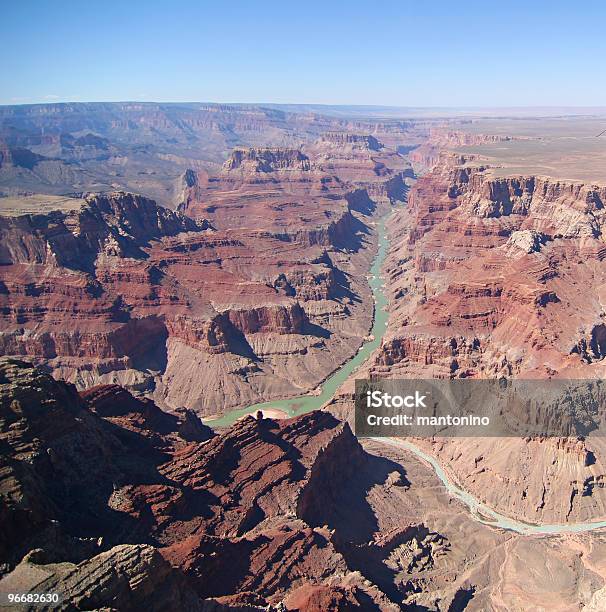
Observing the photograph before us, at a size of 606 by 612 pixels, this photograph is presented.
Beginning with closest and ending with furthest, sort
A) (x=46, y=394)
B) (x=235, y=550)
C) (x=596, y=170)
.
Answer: (x=235, y=550)
(x=46, y=394)
(x=596, y=170)

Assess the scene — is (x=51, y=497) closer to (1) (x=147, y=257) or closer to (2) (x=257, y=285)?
(2) (x=257, y=285)

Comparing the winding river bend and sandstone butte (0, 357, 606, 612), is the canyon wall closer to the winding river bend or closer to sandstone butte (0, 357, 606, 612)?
the winding river bend

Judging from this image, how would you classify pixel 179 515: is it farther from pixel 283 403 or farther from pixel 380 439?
pixel 283 403

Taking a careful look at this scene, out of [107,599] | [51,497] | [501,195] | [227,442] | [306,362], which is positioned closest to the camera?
[107,599]

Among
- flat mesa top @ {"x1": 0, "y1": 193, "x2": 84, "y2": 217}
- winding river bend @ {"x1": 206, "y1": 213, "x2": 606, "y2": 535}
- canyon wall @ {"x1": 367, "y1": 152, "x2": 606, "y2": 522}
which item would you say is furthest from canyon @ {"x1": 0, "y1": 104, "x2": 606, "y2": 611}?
flat mesa top @ {"x1": 0, "y1": 193, "x2": 84, "y2": 217}

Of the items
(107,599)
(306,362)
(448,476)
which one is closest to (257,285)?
(306,362)

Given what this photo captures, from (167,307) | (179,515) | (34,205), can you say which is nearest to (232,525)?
(179,515)

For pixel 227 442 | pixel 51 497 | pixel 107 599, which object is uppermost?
pixel 107 599
